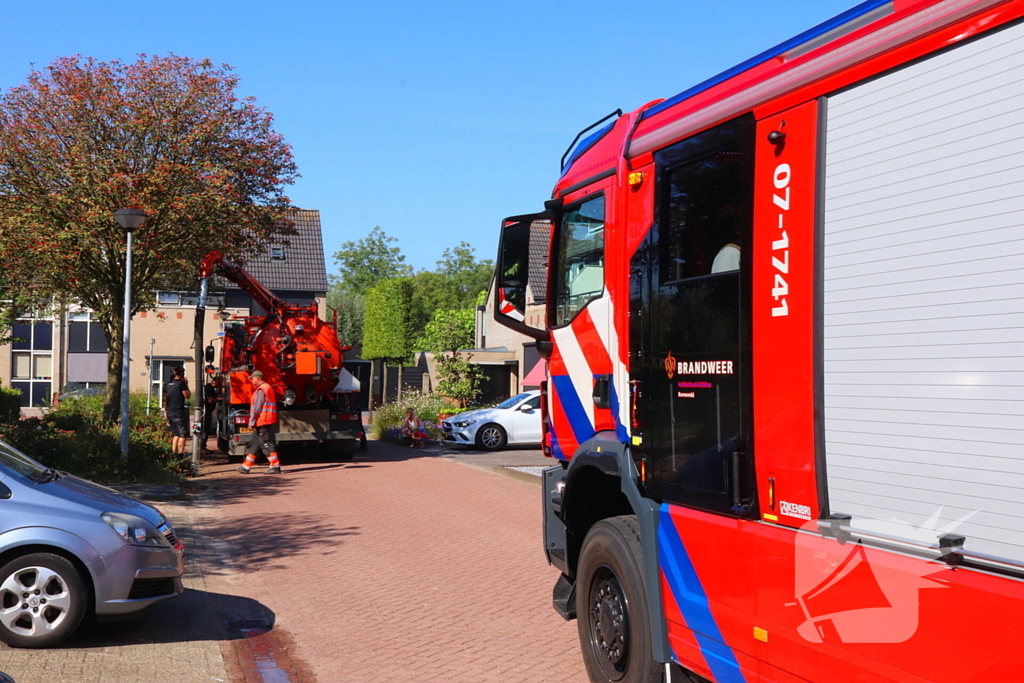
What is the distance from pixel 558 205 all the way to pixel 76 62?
14.7m

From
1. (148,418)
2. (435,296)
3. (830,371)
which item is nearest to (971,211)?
(830,371)

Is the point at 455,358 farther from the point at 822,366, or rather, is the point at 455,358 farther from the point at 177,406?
the point at 822,366

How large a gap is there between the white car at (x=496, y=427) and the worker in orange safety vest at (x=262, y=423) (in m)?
6.60

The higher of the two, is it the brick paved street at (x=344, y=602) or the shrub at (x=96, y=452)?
Answer: the shrub at (x=96, y=452)

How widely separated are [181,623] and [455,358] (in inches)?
1037

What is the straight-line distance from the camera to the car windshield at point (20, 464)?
6705mm

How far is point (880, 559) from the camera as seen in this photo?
3.42 metres

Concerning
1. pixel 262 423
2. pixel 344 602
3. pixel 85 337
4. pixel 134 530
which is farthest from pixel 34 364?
pixel 134 530

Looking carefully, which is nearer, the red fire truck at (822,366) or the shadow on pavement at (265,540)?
the red fire truck at (822,366)

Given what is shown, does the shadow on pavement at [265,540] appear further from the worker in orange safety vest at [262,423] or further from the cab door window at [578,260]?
the worker in orange safety vest at [262,423]

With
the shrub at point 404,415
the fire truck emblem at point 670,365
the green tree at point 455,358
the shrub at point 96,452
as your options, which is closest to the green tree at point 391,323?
the green tree at point 455,358

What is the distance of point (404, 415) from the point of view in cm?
2845

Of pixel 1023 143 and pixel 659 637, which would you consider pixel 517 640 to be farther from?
pixel 1023 143

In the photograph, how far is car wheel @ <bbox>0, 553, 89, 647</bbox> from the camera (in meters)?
6.29
